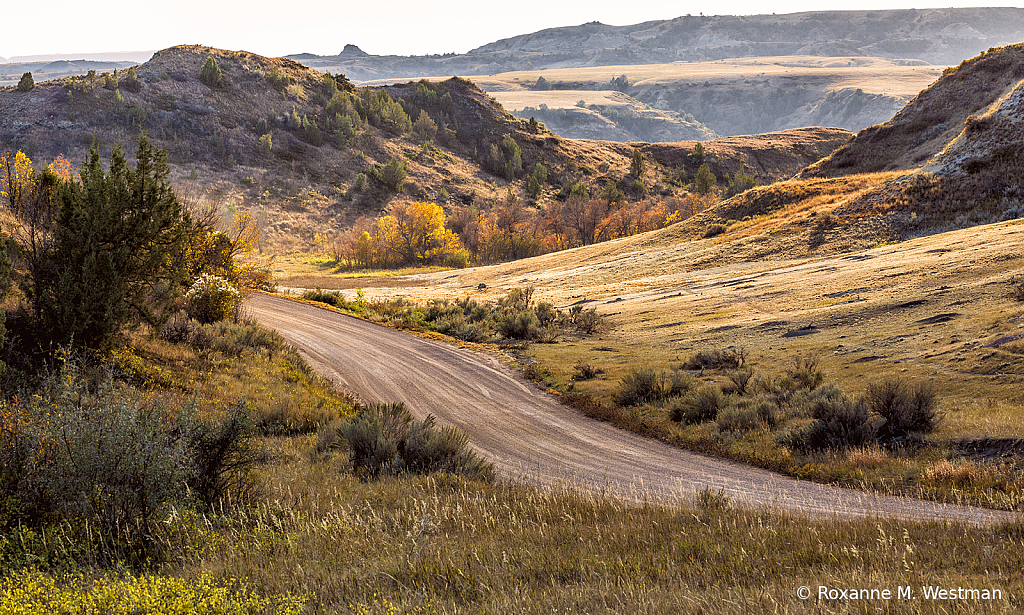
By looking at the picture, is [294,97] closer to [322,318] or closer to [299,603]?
[322,318]

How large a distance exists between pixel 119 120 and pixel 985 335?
10012cm

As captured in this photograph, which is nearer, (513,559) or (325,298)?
(513,559)

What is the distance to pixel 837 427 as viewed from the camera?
1081 cm

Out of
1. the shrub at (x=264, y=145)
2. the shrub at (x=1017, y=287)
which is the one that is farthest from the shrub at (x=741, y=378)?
the shrub at (x=264, y=145)

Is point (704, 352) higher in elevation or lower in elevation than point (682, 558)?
lower

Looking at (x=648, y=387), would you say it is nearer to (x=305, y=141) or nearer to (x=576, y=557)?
(x=576, y=557)

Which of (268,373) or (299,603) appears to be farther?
(268,373)

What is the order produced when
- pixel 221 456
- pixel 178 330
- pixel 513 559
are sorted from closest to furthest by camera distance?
pixel 513 559
pixel 221 456
pixel 178 330

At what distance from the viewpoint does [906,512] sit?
723 cm

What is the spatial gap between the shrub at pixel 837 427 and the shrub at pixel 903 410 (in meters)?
0.29

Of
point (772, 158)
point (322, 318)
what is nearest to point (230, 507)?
point (322, 318)

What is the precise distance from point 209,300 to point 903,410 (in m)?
19.4

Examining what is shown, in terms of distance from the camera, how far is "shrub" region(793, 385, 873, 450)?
34.9 feet

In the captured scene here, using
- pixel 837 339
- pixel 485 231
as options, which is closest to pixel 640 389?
pixel 837 339
